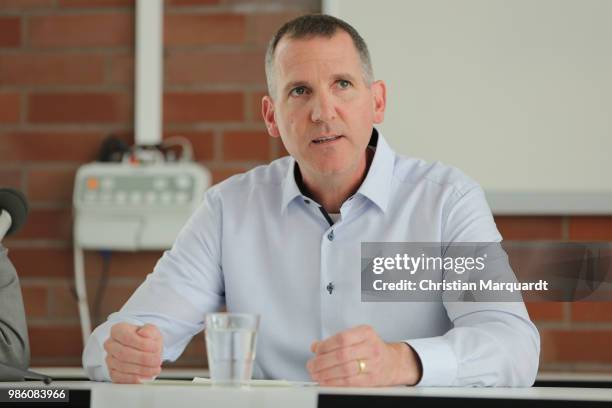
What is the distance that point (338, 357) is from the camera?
1.32m

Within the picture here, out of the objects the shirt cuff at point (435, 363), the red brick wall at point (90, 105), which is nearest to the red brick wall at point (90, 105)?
the red brick wall at point (90, 105)

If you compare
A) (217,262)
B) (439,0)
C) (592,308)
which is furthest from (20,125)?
(592,308)

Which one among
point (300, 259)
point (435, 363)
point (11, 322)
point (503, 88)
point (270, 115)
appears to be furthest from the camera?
point (503, 88)

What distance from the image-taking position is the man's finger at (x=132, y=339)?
1.48 m

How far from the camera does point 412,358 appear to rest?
1.43 metres

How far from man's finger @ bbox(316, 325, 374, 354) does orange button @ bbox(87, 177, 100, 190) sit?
146 cm

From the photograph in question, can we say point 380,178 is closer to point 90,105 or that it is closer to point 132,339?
point 132,339

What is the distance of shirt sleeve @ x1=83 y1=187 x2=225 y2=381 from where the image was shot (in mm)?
1849

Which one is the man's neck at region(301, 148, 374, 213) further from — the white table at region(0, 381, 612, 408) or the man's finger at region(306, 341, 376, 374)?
the white table at region(0, 381, 612, 408)

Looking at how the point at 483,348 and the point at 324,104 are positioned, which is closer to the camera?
the point at 483,348

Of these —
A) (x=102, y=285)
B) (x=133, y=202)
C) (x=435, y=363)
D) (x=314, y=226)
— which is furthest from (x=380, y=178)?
(x=102, y=285)

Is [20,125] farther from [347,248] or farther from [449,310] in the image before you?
[449,310]

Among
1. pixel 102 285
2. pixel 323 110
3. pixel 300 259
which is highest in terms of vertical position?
pixel 323 110

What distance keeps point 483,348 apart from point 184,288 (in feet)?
2.20
